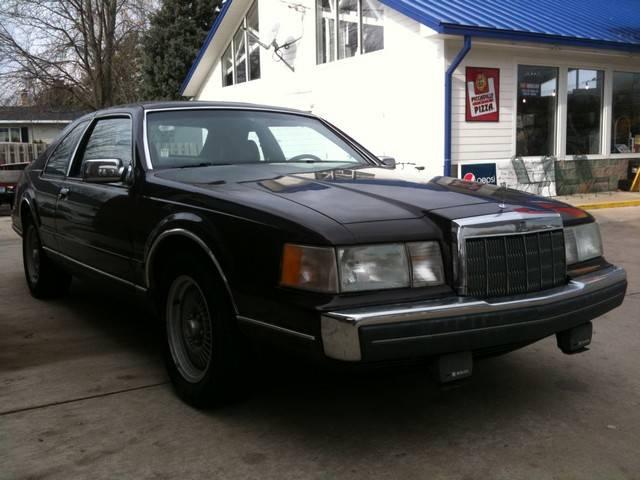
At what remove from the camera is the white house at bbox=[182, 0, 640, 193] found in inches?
508

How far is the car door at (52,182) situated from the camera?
199 inches

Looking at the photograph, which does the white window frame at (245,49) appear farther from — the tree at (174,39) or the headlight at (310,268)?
the headlight at (310,268)

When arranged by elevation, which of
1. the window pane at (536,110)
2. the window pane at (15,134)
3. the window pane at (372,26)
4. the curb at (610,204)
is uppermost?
the window pane at (372,26)

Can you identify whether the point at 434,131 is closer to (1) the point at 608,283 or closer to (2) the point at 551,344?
(2) the point at 551,344

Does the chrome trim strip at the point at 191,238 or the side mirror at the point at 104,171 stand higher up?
the side mirror at the point at 104,171

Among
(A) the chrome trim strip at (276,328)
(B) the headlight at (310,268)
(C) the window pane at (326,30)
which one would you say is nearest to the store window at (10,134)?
(C) the window pane at (326,30)

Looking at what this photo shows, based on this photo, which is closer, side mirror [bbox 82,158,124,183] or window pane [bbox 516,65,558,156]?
side mirror [bbox 82,158,124,183]

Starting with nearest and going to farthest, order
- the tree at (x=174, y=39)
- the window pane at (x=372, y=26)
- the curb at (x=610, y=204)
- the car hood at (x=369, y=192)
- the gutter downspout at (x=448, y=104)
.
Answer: the car hood at (x=369, y=192) < the gutter downspout at (x=448, y=104) < the curb at (x=610, y=204) < the window pane at (x=372, y=26) < the tree at (x=174, y=39)

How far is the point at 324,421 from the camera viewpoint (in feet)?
10.5

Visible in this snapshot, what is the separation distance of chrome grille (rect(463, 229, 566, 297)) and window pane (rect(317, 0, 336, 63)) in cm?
1406

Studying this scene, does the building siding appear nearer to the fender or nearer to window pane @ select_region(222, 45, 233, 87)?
window pane @ select_region(222, 45, 233, 87)

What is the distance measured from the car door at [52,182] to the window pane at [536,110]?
10.8m

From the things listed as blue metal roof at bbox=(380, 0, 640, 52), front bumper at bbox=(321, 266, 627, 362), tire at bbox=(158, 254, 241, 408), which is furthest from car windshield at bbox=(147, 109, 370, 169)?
blue metal roof at bbox=(380, 0, 640, 52)

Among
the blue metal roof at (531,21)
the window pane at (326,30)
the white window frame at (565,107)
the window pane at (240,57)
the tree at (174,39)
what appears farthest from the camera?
the tree at (174,39)
